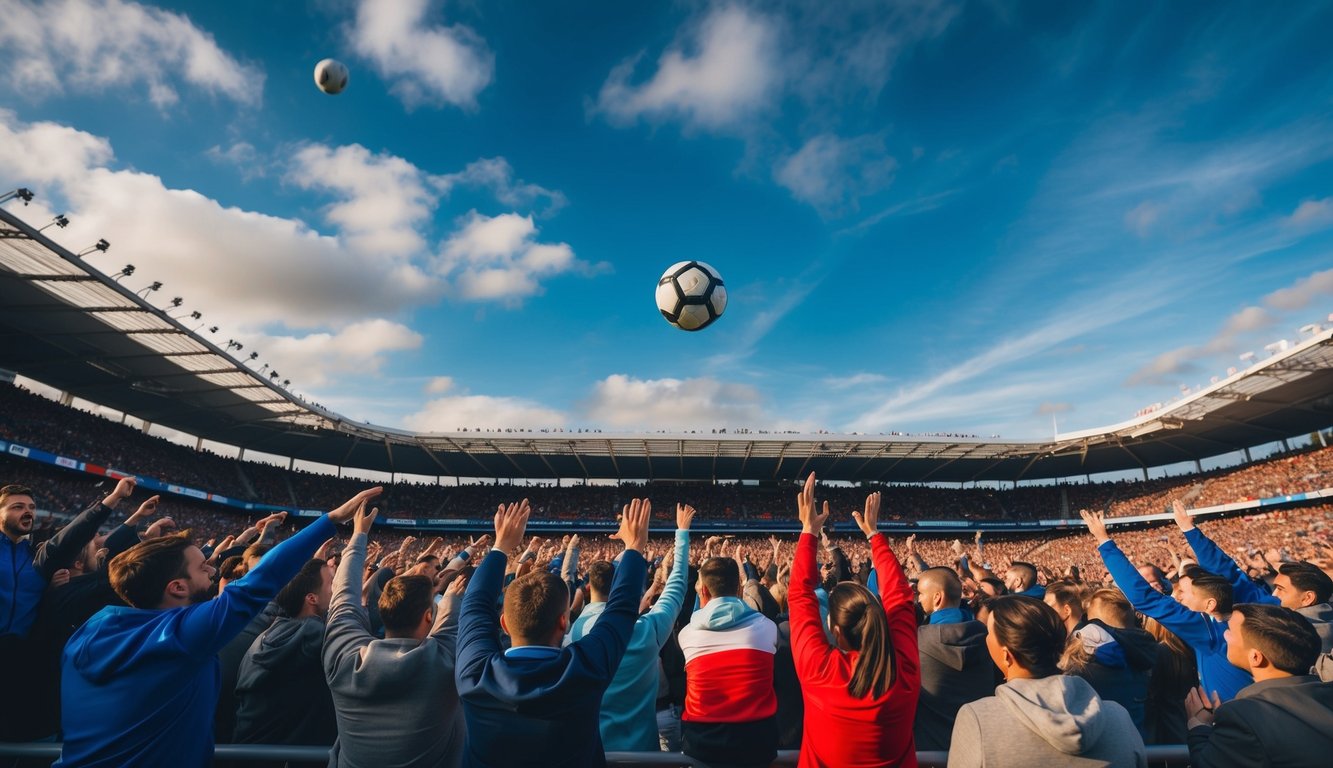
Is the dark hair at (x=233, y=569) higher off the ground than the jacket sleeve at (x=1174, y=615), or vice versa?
the dark hair at (x=233, y=569)

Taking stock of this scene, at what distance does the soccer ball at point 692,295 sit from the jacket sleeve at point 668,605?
23.5 feet

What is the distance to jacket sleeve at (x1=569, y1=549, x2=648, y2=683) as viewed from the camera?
7.33ft

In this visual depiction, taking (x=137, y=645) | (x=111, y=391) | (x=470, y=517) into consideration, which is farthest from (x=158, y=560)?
(x=470, y=517)

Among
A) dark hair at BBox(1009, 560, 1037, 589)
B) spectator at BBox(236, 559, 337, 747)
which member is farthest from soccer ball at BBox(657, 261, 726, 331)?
spectator at BBox(236, 559, 337, 747)

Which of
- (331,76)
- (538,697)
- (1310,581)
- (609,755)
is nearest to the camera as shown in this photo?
(538,697)

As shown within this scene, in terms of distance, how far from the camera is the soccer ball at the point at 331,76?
1272cm

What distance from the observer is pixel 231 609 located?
2484mm

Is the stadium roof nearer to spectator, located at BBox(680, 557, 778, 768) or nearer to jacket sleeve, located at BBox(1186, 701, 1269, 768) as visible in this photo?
spectator, located at BBox(680, 557, 778, 768)

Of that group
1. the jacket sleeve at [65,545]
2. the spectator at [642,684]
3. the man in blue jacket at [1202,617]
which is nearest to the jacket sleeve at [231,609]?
the spectator at [642,684]

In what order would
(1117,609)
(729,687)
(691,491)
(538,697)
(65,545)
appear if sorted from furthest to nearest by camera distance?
(691,491) → (65,545) → (1117,609) → (729,687) → (538,697)

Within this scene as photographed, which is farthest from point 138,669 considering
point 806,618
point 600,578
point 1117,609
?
point 1117,609

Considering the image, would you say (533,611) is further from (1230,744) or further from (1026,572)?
(1026,572)

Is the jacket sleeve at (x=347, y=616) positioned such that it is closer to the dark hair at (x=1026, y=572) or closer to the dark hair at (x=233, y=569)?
the dark hair at (x=233, y=569)

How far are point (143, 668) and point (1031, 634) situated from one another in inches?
139
